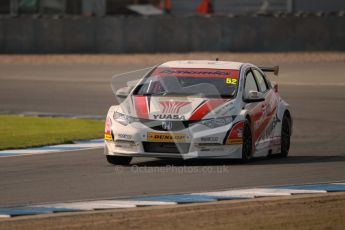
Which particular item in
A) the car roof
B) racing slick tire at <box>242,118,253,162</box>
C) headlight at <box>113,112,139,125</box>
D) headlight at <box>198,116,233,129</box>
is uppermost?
the car roof

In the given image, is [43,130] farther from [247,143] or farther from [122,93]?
[247,143]

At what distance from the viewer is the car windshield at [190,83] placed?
14.4 metres

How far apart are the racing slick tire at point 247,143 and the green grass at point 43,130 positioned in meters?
4.13

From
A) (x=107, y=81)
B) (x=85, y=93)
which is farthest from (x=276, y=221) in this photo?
(x=107, y=81)

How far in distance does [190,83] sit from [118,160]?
4.70 ft

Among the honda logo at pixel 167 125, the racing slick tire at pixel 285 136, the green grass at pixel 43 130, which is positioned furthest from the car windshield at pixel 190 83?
the green grass at pixel 43 130

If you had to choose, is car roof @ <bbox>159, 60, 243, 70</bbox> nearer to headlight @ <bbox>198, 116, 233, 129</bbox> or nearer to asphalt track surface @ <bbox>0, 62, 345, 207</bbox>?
asphalt track surface @ <bbox>0, 62, 345, 207</bbox>

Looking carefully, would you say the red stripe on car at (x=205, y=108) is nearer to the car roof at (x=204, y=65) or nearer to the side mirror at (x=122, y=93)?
the car roof at (x=204, y=65)

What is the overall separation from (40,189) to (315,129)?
29.4ft

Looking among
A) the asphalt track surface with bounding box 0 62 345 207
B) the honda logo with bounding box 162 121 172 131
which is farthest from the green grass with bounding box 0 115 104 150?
the honda logo with bounding box 162 121 172 131

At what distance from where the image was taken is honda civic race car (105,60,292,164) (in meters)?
13.6

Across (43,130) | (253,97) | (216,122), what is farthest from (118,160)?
(43,130)

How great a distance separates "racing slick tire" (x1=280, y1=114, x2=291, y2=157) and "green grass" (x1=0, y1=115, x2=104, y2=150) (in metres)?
3.72

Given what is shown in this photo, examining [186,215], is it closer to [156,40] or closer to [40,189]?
[40,189]
